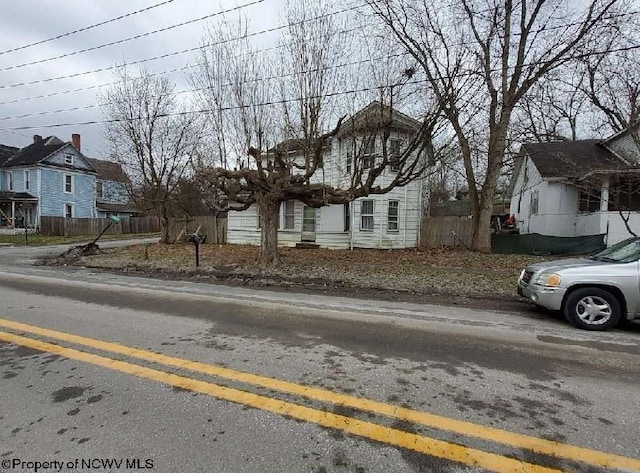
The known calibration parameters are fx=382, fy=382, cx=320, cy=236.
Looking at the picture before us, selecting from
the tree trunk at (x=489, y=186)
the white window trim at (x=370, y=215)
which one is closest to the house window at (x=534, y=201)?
the tree trunk at (x=489, y=186)

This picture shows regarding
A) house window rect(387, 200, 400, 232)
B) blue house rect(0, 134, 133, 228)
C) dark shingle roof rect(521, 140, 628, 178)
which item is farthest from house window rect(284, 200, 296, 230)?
blue house rect(0, 134, 133, 228)

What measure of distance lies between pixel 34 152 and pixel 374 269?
3831cm

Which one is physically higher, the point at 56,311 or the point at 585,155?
the point at 585,155

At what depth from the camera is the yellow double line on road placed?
99.2 inches

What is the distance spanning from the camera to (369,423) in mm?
2936

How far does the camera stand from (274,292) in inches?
349

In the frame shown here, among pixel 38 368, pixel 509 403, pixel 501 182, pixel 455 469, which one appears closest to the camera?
pixel 455 469

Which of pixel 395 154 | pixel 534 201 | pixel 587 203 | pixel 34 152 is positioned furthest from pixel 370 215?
pixel 34 152

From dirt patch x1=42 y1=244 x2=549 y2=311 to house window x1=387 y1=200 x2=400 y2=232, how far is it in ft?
11.1

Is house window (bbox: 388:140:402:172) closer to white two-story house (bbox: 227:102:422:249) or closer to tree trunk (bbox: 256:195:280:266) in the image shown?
tree trunk (bbox: 256:195:280:266)

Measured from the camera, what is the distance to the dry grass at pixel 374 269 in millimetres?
9609

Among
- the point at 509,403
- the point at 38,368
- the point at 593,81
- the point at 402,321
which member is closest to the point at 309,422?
the point at 509,403

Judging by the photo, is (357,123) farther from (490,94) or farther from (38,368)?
(38,368)

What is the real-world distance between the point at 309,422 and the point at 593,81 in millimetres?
22048
